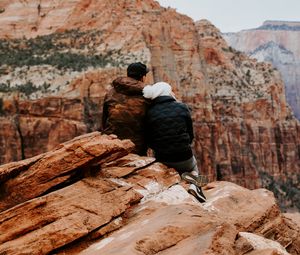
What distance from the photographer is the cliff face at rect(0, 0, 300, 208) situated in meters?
42.3

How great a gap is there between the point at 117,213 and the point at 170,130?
7.72ft

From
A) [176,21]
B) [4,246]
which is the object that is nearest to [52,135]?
[176,21]

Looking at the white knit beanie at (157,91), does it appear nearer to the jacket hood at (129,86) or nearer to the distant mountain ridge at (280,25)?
the jacket hood at (129,86)

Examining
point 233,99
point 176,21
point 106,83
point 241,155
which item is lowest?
point 241,155

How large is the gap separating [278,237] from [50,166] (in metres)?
4.13

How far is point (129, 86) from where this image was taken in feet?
36.4

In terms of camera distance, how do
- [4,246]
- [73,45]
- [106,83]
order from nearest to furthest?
1. [4,246]
2. [106,83]
3. [73,45]

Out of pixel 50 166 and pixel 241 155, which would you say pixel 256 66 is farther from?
pixel 50 166

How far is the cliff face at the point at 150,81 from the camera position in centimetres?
4234

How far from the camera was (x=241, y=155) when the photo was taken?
68875 mm

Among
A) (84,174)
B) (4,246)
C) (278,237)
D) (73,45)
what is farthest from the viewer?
(73,45)

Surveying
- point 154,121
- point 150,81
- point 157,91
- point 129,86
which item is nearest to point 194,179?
point 154,121

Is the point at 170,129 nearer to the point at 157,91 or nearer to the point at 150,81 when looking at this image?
the point at 157,91

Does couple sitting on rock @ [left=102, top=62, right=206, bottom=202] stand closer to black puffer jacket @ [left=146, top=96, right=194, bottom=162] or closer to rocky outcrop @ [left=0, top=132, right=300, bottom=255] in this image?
black puffer jacket @ [left=146, top=96, right=194, bottom=162]
